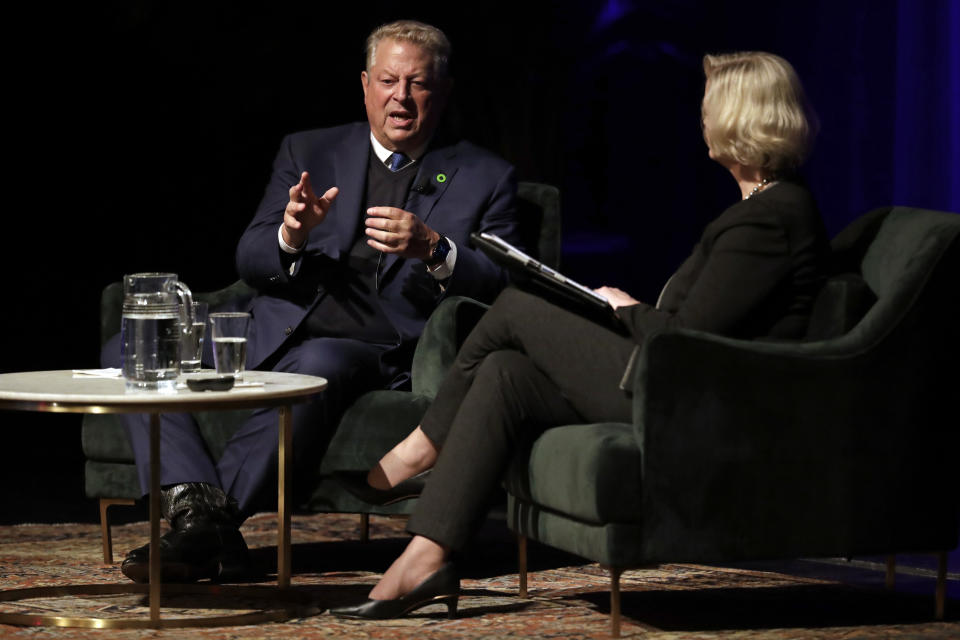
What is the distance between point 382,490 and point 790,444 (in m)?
0.98

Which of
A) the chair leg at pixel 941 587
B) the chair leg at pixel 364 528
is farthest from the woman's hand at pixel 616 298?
the chair leg at pixel 364 528

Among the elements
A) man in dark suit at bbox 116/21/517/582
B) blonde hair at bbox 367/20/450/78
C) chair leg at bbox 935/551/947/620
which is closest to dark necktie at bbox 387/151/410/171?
man in dark suit at bbox 116/21/517/582

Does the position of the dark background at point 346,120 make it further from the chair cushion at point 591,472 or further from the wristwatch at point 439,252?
the chair cushion at point 591,472

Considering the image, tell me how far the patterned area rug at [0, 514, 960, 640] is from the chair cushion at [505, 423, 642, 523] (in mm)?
268

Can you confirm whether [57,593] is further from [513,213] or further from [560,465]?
[513,213]

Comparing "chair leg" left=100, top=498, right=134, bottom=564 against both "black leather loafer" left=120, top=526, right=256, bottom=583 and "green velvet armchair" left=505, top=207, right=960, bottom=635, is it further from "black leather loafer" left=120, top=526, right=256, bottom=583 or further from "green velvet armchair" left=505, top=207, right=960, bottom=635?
"green velvet armchair" left=505, top=207, right=960, bottom=635

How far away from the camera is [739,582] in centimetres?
352

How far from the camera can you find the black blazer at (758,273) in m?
2.88

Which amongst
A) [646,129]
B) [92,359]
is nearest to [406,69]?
[646,129]

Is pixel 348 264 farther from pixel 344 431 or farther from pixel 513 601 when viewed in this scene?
pixel 513 601

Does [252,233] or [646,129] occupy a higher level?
[646,129]

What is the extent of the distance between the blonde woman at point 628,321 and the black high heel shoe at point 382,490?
0.30 meters

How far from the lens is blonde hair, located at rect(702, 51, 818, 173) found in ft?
9.82

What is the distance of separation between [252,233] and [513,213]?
2.36ft
